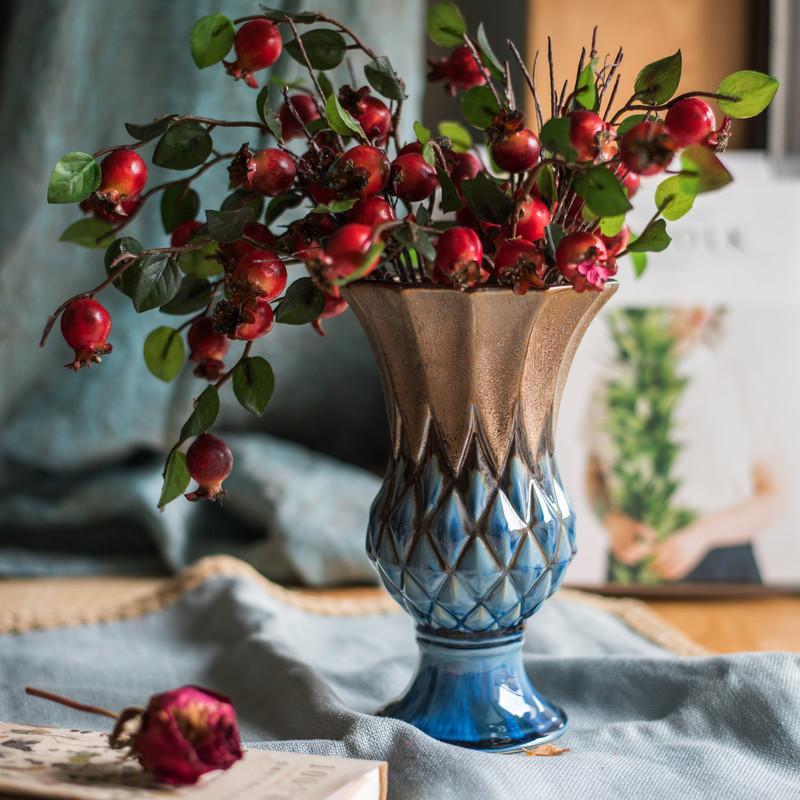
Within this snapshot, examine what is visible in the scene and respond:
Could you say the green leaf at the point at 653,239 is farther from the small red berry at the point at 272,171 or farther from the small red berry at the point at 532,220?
the small red berry at the point at 272,171

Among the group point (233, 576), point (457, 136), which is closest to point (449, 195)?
point (457, 136)

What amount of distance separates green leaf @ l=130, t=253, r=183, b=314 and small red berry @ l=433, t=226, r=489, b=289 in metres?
0.14

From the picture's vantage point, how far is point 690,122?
0.54 metres

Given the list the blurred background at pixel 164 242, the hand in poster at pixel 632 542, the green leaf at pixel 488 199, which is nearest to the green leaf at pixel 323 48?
the green leaf at pixel 488 199

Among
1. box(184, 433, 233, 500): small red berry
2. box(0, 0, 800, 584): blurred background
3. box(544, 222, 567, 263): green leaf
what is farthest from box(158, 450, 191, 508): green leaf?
box(0, 0, 800, 584): blurred background

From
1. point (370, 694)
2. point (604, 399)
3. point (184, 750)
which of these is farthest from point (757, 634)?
point (184, 750)

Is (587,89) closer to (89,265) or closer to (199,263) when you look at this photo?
(199,263)

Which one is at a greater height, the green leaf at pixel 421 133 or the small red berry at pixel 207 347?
the green leaf at pixel 421 133

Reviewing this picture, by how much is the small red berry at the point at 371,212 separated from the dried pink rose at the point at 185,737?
8.5 inches

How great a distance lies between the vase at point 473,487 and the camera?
0.58 metres

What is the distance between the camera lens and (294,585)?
1.09 meters

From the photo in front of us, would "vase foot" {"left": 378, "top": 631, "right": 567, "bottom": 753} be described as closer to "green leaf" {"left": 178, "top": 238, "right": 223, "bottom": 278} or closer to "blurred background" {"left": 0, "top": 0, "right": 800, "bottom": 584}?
"green leaf" {"left": 178, "top": 238, "right": 223, "bottom": 278}

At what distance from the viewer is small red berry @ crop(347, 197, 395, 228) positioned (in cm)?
54

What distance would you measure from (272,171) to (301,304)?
7 cm
